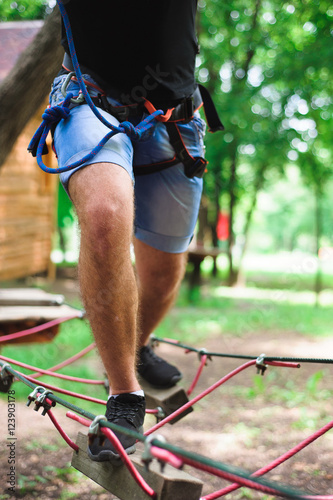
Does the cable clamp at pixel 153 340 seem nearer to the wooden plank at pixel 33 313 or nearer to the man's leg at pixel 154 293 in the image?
the man's leg at pixel 154 293

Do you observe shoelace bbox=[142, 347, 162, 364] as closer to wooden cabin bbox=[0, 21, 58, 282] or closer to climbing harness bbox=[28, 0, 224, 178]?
climbing harness bbox=[28, 0, 224, 178]

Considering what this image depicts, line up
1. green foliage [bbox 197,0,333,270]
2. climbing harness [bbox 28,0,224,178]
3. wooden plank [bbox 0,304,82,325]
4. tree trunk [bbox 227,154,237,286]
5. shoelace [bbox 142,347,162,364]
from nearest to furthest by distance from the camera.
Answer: climbing harness [bbox 28,0,224,178], shoelace [bbox 142,347,162,364], wooden plank [bbox 0,304,82,325], green foliage [bbox 197,0,333,270], tree trunk [bbox 227,154,237,286]

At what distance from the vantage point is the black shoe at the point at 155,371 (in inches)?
66.6

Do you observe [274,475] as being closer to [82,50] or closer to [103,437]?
[103,437]

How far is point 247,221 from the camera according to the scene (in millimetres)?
12023

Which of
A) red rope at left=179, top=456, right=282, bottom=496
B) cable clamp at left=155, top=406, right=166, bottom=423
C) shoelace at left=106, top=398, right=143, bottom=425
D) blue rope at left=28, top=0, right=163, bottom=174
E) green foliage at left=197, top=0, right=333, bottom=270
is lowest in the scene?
cable clamp at left=155, top=406, right=166, bottom=423

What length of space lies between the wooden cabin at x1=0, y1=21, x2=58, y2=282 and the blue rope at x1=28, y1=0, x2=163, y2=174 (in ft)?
20.1

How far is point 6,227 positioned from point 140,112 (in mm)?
7132

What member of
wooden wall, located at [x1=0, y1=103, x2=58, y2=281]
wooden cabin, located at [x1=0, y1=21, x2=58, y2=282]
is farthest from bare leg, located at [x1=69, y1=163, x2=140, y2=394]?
wooden wall, located at [x1=0, y1=103, x2=58, y2=281]

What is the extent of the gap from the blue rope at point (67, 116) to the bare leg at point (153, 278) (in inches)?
18.4

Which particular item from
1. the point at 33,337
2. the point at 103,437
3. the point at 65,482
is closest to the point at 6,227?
the point at 33,337

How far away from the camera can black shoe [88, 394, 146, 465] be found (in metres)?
1.04

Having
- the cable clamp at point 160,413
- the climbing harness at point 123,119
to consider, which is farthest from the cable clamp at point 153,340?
the climbing harness at point 123,119

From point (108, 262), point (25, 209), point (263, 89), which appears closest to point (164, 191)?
point (108, 262)
